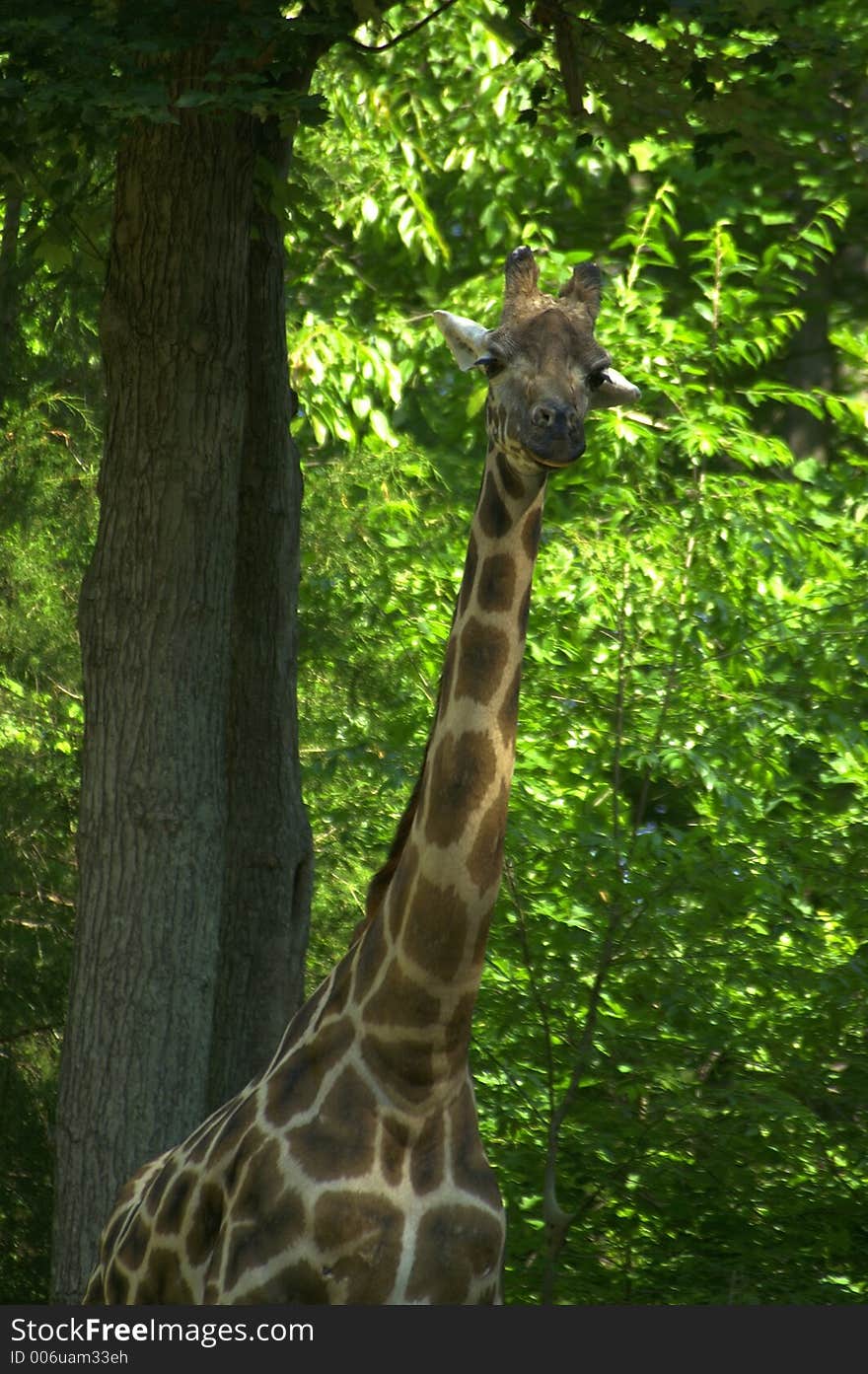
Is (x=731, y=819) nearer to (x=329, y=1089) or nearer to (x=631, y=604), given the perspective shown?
(x=631, y=604)

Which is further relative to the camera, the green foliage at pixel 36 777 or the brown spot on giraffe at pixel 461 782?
the green foliage at pixel 36 777

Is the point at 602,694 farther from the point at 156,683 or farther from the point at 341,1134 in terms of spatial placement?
the point at 341,1134

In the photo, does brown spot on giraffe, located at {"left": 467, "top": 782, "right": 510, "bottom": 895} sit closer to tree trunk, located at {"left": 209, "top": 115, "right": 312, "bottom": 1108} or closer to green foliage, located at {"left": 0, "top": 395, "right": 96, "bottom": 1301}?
tree trunk, located at {"left": 209, "top": 115, "right": 312, "bottom": 1108}

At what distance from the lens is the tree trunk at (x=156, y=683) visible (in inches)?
256

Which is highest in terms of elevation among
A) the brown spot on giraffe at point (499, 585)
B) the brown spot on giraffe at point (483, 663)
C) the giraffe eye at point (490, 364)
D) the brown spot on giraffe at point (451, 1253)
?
the giraffe eye at point (490, 364)

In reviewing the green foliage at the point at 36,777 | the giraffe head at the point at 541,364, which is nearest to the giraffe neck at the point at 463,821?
the giraffe head at the point at 541,364

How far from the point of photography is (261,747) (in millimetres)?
7359

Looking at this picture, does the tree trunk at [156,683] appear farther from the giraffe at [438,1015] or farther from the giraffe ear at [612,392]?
the giraffe ear at [612,392]

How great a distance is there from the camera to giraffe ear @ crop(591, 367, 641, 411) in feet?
15.0

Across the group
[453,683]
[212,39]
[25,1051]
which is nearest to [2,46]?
[212,39]

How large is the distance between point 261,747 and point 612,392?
10.1ft

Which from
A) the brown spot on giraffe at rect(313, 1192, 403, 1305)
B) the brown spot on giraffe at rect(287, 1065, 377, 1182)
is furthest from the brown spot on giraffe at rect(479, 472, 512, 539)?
the brown spot on giraffe at rect(313, 1192, 403, 1305)

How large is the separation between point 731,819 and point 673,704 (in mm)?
594

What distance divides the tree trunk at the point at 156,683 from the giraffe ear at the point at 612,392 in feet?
7.35
